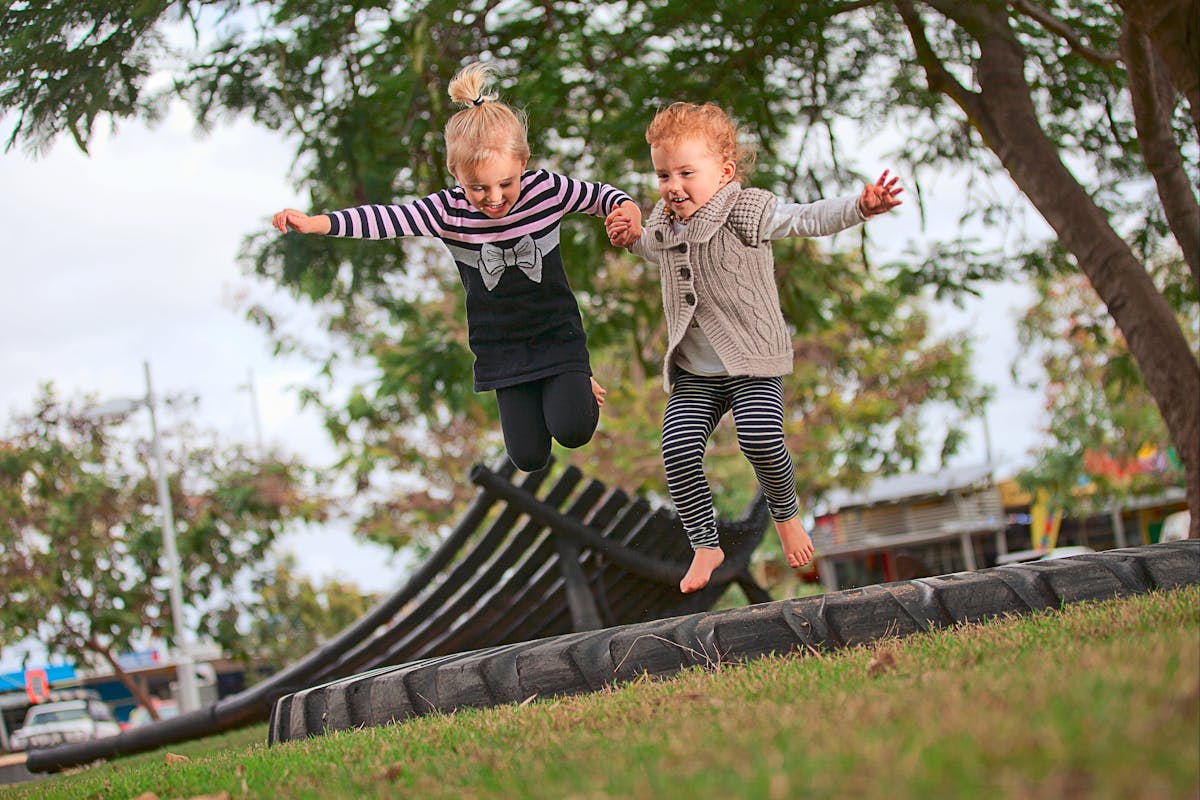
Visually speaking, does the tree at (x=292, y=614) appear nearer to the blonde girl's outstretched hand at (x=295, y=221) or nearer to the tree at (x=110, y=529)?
the tree at (x=110, y=529)

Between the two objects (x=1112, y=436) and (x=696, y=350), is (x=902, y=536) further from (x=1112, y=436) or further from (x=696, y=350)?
(x=696, y=350)

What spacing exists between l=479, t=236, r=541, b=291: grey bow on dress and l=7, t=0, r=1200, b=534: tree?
2.09 meters

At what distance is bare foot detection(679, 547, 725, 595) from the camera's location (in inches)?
203

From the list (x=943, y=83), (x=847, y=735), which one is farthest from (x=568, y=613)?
(x=847, y=735)

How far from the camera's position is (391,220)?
484cm

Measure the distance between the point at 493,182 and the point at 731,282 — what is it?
1041mm

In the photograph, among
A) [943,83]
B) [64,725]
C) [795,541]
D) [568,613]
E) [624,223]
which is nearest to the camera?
[624,223]

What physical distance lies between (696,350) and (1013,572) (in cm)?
151

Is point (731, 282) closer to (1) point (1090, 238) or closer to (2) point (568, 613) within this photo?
(2) point (568, 613)

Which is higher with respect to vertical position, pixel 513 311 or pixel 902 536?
pixel 513 311

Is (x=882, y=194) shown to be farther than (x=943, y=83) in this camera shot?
No

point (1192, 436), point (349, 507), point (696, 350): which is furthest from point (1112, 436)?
point (696, 350)

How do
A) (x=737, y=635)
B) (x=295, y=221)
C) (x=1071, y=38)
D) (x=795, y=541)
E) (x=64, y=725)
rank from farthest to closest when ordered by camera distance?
(x=64, y=725), (x=1071, y=38), (x=795, y=541), (x=295, y=221), (x=737, y=635)

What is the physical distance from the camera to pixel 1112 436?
23.4 m
